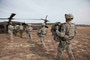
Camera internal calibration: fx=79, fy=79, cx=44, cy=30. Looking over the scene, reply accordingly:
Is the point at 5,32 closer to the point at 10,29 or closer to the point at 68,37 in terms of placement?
the point at 10,29

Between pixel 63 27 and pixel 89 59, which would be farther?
pixel 89 59

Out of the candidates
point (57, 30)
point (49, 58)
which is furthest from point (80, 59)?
point (57, 30)

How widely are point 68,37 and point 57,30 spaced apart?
0.50 m

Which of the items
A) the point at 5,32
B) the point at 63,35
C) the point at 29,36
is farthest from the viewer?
the point at 5,32

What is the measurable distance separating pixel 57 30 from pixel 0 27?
16.2m

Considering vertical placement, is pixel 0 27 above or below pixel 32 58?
above

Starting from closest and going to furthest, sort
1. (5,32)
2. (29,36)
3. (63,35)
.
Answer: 1. (63,35)
2. (29,36)
3. (5,32)

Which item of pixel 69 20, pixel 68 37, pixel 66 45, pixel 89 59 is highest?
pixel 69 20

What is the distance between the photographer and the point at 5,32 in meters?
15.6

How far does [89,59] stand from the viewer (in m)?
4.14

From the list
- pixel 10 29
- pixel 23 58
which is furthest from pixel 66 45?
pixel 10 29

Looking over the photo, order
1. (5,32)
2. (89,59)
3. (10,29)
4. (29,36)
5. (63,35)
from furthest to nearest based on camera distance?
(5,32) → (29,36) → (10,29) → (89,59) → (63,35)

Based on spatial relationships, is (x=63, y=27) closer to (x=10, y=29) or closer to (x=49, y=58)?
(x=49, y=58)

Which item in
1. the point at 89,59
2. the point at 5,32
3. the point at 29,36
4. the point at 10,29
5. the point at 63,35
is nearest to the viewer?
the point at 63,35
